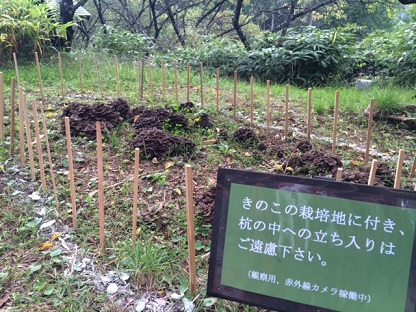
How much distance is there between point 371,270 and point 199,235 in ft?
4.15

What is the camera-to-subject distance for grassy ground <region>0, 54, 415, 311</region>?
2131mm

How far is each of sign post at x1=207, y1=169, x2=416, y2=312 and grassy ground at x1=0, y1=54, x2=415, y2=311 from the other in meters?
0.45

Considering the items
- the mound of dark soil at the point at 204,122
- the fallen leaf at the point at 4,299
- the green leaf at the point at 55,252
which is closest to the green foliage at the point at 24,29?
the mound of dark soil at the point at 204,122

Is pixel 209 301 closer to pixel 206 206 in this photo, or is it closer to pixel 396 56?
pixel 206 206

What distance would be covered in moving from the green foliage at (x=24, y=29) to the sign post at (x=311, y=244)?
6.78m

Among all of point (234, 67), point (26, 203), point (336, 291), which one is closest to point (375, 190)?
point (336, 291)

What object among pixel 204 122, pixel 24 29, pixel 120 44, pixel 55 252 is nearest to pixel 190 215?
pixel 55 252

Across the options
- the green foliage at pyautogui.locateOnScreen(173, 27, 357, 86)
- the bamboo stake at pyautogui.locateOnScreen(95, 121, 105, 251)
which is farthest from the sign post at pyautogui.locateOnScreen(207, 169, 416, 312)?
the green foliage at pyautogui.locateOnScreen(173, 27, 357, 86)

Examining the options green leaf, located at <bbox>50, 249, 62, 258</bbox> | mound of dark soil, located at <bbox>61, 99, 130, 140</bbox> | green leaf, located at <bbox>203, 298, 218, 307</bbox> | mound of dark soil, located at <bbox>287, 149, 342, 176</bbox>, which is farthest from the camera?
mound of dark soil, located at <bbox>61, 99, 130, 140</bbox>

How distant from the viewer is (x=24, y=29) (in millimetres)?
7078

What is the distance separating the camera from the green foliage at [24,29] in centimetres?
698

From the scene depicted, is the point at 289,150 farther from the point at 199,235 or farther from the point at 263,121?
the point at 199,235

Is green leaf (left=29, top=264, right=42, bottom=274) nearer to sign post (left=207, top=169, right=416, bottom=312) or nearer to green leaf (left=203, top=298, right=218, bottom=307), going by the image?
green leaf (left=203, top=298, right=218, bottom=307)

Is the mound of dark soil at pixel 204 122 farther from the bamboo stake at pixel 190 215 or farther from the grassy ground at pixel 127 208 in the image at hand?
the bamboo stake at pixel 190 215
